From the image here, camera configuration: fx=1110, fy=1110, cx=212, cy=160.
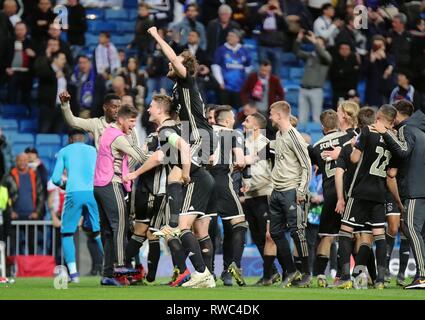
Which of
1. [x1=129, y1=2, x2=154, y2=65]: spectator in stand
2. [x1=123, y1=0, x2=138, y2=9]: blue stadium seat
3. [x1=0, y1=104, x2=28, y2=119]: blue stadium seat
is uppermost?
[x1=123, y1=0, x2=138, y2=9]: blue stadium seat

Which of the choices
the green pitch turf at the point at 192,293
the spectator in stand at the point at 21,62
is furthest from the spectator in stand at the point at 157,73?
the green pitch turf at the point at 192,293

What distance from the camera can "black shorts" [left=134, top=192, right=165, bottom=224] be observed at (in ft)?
46.6

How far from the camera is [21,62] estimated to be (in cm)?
2323

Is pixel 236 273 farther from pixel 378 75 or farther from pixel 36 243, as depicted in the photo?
pixel 378 75

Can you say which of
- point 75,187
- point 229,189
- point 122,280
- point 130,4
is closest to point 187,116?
point 229,189

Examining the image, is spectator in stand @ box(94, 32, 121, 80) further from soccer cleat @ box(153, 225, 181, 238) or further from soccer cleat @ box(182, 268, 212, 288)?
soccer cleat @ box(182, 268, 212, 288)

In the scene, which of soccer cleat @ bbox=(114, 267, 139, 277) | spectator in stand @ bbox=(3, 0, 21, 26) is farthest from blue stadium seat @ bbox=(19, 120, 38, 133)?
soccer cleat @ bbox=(114, 267, 139, 277)

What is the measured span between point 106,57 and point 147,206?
9.23 meters

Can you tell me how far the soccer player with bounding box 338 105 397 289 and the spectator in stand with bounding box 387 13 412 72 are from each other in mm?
10941

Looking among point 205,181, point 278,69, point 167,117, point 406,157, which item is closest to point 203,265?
point 205,181

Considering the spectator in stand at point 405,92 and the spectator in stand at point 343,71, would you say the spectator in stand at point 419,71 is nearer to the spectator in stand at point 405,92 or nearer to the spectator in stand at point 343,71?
the spectator in stand at point 405,92

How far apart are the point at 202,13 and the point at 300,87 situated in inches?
108

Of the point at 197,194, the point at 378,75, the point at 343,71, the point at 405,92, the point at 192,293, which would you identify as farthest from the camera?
the point at 378,75
